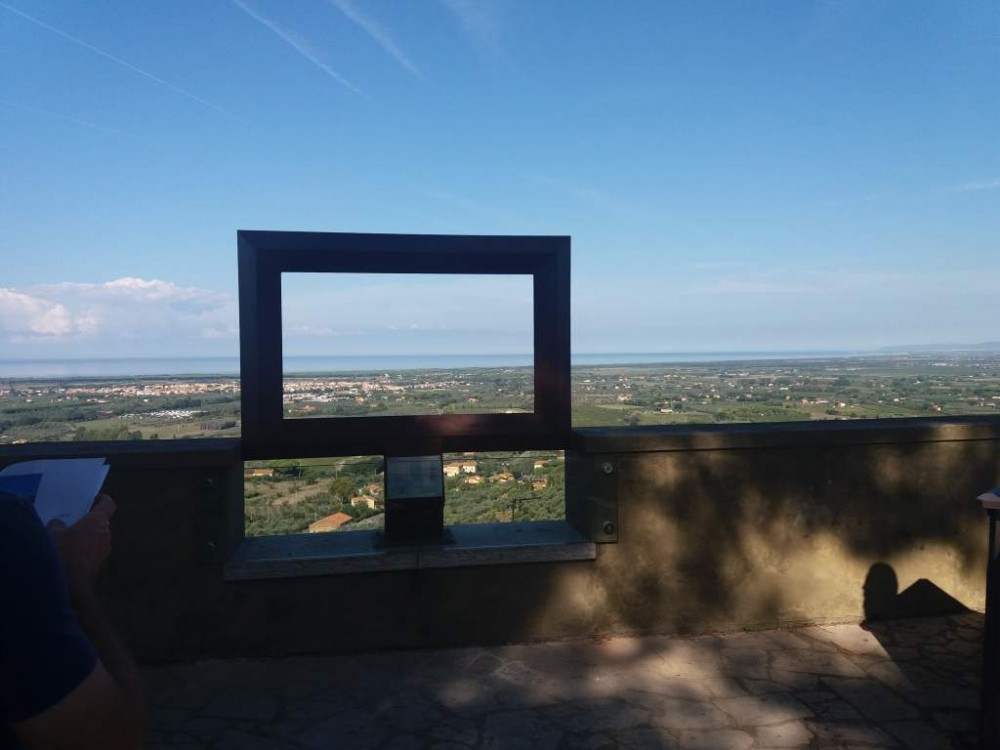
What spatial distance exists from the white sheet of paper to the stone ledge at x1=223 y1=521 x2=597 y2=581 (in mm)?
2500

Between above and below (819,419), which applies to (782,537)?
below

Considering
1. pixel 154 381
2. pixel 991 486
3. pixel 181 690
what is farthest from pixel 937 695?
pixel 154 381

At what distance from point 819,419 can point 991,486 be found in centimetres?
110

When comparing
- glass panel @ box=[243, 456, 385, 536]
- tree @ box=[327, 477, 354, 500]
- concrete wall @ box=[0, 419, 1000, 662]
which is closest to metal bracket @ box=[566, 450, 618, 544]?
concrete wall @ box=[0, 419, 1000, 662]

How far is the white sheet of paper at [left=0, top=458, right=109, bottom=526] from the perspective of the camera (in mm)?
1487

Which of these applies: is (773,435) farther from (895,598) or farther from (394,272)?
(394,272)

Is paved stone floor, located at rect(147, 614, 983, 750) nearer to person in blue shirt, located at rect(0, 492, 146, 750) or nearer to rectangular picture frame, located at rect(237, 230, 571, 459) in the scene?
rectangular picture frame, located at rect(237, 230, 571, 459)

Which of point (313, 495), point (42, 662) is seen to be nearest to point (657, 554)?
point (313, 495)

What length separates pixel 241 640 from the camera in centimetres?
397

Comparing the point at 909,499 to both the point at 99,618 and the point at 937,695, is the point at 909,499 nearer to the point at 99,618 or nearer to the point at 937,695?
the point at 937,695

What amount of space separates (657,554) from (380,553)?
1.65 m

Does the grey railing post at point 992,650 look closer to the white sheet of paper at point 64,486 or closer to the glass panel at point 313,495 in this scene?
the glass panel at point 313,495

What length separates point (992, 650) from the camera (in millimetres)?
2953

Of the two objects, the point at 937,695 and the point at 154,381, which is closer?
the point at 937,695
